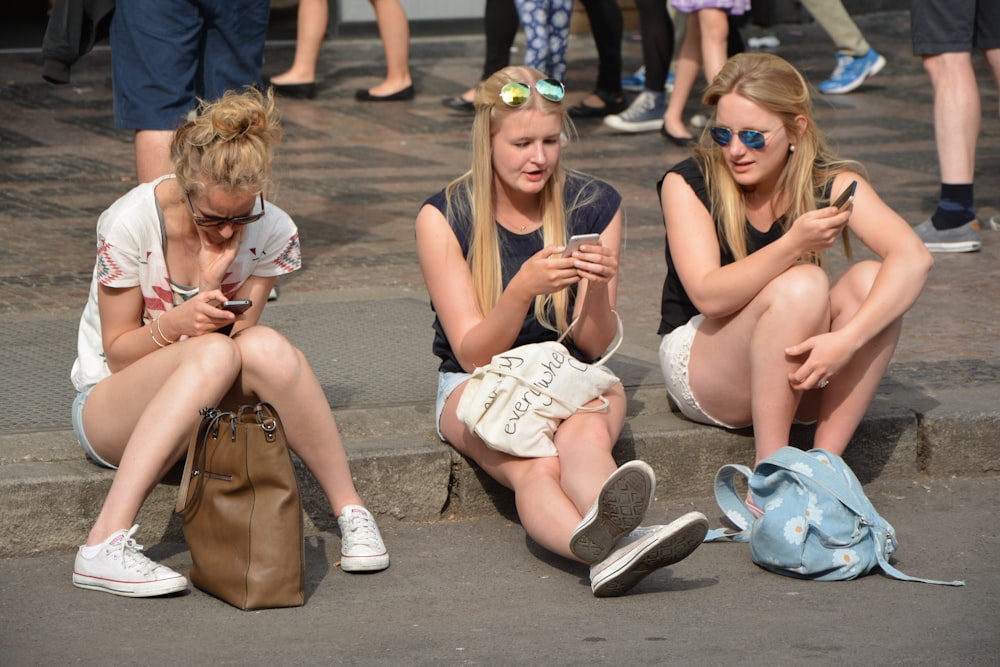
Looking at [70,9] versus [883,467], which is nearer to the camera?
[883,467]

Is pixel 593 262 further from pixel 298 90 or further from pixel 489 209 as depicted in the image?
pixel 298 90

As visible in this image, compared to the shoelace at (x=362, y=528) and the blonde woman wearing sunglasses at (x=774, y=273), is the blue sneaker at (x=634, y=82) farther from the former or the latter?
the shoelace at (x=362, y=528)

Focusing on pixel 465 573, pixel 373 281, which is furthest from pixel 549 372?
pixel 373 281

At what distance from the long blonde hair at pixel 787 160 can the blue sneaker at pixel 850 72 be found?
6.23 metres

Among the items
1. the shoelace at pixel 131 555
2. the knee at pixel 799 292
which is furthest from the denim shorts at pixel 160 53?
the knee at pixel 799 292

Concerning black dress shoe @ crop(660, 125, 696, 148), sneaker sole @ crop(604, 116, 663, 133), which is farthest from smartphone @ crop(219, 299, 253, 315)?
sneaker sole @ crop(604, 116, 663, 133)

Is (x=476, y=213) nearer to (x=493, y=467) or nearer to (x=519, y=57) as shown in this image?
(x=493, y=467)

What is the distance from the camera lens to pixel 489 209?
403 cm

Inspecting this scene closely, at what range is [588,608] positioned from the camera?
342 cm

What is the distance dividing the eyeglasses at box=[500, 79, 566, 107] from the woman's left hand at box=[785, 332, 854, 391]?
900mm

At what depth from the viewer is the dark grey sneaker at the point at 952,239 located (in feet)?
20.3

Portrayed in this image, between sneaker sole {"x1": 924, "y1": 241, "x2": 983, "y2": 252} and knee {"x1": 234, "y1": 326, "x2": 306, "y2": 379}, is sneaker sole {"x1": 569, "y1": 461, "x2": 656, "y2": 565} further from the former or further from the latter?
sneaker sole {"x1": 924, "y1": 241, "x2": 983, "y2": 252}

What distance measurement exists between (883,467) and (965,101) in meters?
2.45

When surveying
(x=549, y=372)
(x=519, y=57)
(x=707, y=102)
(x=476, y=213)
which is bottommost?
(x=519, y=57)
